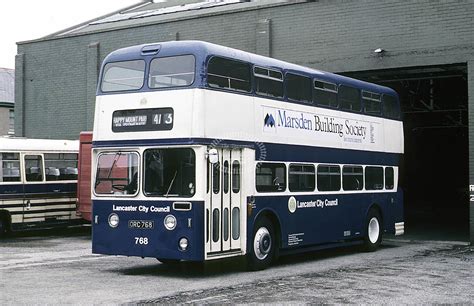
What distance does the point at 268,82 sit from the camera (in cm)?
1454

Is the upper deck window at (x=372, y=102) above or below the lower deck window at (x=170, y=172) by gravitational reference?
above

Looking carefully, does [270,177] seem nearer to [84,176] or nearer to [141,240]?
[141,240]

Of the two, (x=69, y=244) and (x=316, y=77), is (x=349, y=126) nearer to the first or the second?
(x=316, y=77)

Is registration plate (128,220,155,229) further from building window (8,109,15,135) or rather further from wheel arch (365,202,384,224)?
building window (8,109,15,135)

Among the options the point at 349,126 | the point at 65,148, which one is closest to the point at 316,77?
the point at 349,126

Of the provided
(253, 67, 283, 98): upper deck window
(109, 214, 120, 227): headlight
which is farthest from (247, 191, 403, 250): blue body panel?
(109, 214, 120, 227): headlight

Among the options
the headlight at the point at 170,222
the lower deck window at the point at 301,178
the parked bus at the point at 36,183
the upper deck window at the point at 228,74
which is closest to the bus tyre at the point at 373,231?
the lower deck window at the point at 301,178

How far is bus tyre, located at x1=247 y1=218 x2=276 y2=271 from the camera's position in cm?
1380

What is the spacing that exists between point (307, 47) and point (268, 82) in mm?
8593

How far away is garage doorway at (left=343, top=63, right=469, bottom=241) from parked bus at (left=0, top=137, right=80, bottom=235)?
924 centimetres

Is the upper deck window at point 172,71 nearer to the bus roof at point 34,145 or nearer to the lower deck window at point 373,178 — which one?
the lower deck window at point 373,178

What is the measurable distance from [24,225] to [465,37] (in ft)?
43.6

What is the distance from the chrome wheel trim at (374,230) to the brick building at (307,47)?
9.09 feet

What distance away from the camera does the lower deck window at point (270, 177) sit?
1415 cm
